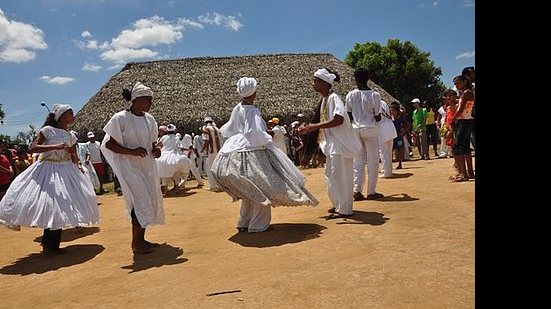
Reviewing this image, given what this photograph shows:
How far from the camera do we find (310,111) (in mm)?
24281

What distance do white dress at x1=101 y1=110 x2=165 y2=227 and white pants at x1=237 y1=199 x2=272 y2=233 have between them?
117 centimetres

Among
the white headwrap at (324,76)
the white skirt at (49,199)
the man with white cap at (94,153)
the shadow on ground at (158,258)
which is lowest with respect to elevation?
the shadow on ground at (158,258)

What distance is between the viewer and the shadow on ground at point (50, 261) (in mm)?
4891

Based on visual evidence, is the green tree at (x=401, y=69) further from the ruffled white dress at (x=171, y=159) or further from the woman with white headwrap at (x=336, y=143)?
the woman with white headwrap at (x=336, y=143)

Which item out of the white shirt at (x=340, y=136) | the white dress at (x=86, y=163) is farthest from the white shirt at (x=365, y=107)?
the white dress at (x=86, y=163)

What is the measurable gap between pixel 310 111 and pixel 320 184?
1449 centimetres

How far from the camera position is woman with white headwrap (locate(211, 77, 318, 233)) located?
203 inches

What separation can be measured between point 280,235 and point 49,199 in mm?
2825

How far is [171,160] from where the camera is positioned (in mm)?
10789

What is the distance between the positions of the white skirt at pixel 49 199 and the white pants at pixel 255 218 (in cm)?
192

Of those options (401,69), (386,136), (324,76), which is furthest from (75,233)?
(401,69)

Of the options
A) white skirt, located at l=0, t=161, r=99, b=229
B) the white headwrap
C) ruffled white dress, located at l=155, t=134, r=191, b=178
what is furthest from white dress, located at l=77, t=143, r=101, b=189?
the white headwrap

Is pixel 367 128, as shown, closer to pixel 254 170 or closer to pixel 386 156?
pixel 386 156
